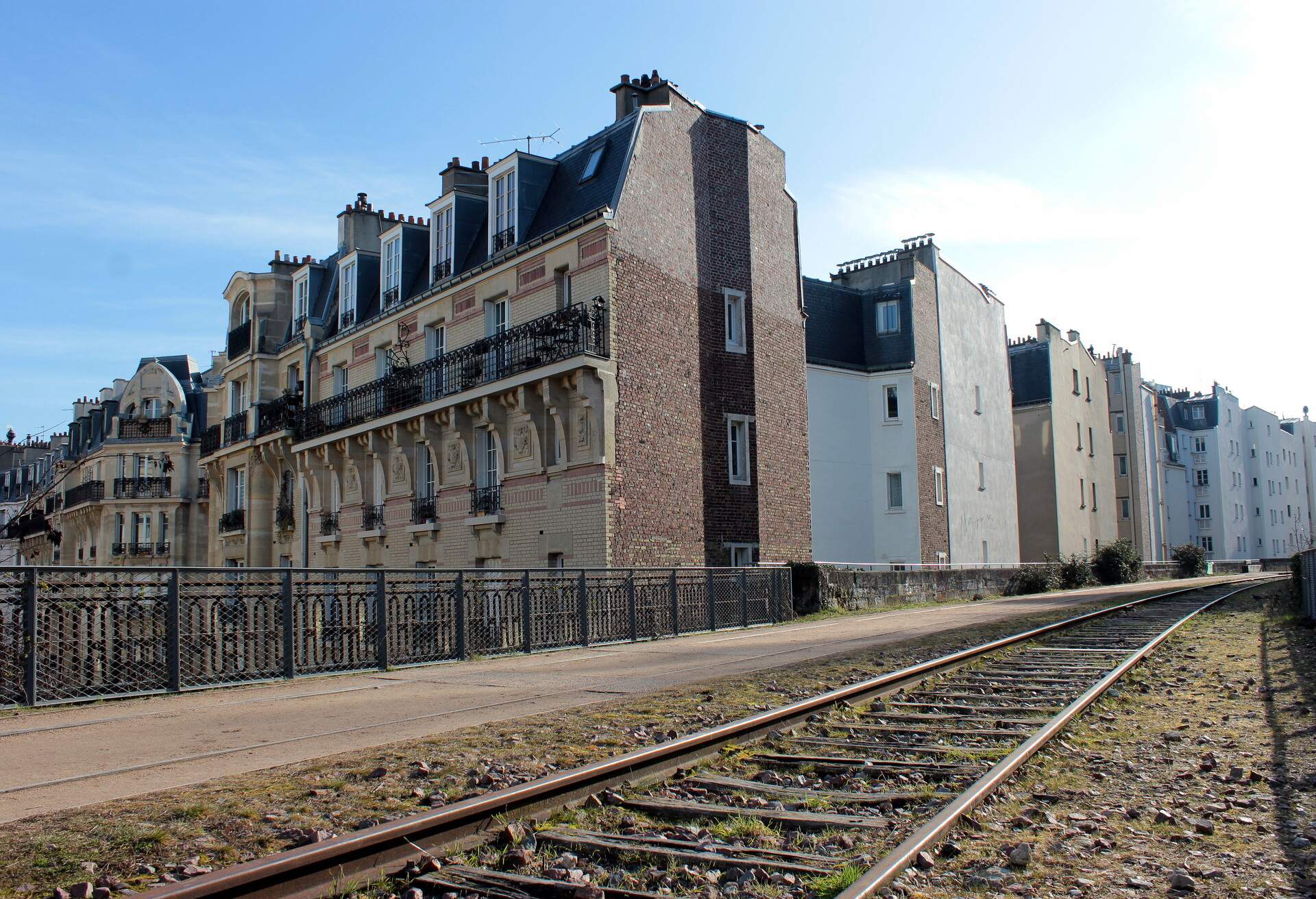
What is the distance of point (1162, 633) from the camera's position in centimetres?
1520

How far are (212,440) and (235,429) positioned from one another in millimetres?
2405

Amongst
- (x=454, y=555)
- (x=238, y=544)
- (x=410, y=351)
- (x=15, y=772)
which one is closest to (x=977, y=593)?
(x=454, y=555)

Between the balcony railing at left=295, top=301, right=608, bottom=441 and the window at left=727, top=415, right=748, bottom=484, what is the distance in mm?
4684

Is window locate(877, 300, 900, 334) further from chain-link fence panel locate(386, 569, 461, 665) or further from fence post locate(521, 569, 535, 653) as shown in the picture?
chain-link fence panel locate(386, 569, 461, 665)

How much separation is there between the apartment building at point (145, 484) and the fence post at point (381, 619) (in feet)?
131

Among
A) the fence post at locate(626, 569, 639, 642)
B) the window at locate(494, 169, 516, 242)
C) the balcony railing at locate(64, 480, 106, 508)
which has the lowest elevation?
the fence post at locate(626, 569, 639, 642)

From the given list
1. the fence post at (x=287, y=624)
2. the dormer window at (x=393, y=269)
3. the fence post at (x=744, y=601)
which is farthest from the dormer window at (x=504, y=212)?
the fence post at (x=287, y=624)

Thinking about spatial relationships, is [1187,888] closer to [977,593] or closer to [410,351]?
[410,351]

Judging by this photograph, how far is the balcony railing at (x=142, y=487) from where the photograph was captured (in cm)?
5103

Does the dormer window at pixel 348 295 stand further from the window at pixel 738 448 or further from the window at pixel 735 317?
the window at pixel 738 448

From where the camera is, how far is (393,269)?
31469 millimetres

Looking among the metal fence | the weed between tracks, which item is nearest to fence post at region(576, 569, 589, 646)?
the metal fence

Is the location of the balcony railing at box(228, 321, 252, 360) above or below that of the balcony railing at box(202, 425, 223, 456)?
above

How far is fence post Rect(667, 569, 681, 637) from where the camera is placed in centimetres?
1898
